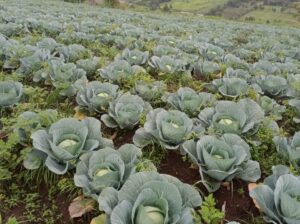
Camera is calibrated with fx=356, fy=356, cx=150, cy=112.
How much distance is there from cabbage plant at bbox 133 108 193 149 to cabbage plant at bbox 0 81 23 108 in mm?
1510

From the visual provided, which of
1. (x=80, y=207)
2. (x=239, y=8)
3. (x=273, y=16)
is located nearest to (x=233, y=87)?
(x=80, y=207)

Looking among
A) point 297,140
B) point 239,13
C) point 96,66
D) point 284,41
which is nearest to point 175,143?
point 297,140

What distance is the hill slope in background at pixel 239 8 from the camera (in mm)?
65562

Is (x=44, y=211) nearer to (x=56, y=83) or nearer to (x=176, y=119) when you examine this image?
(x=176, y=119)

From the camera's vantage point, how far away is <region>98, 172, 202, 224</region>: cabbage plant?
2250mm

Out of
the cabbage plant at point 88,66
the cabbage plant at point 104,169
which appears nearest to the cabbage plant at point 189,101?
the cabbage plant at point 104,169

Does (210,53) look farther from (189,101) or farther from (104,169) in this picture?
(104,169)

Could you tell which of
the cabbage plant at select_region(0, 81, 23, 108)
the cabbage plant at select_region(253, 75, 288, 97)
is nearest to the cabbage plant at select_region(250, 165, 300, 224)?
the cabbage plant at select_region(253, 75, 288, 97)

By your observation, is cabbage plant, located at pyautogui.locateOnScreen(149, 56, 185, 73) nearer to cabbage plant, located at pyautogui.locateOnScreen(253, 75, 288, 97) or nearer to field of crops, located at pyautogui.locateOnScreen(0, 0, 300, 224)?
field of crops, located at pyautogui.locateOnScreen(0, 0, 300, 224)

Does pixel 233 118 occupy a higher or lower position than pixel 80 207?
higher

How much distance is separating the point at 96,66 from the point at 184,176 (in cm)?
303

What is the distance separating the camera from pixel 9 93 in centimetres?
400

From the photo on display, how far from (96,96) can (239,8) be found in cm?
8057

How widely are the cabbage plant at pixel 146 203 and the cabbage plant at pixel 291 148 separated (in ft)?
4.32
